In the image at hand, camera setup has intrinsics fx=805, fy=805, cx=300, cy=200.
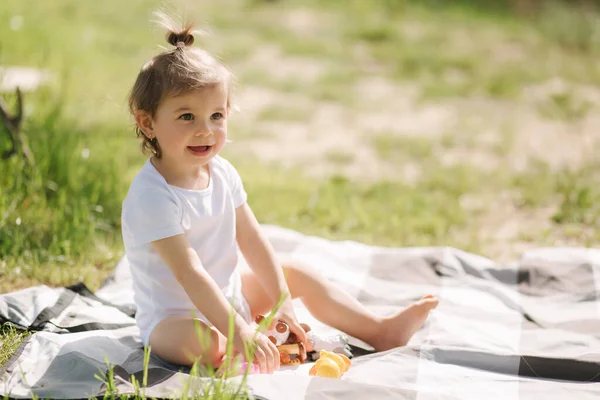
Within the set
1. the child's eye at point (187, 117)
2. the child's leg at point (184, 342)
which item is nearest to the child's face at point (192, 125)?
the child's eye at point (187, 117)

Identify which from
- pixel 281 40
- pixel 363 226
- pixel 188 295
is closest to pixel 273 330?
pixel 188 295

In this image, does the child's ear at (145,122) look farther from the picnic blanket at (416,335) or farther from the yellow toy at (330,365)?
the yellow toy at (330,365)

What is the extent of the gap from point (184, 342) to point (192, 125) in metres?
0.63

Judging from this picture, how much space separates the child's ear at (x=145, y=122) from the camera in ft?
7.86

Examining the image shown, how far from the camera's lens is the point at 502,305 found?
10.0 feet

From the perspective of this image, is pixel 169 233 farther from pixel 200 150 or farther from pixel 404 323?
pixel 404 323

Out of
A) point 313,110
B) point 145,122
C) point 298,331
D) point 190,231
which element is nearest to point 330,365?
point 298,331

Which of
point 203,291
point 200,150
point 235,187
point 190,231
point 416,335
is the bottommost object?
point 416,335

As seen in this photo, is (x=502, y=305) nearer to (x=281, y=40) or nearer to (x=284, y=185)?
(x=284, y=185)

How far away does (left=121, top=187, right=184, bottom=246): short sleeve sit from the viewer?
2.32 metres

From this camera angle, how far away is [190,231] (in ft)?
7.96

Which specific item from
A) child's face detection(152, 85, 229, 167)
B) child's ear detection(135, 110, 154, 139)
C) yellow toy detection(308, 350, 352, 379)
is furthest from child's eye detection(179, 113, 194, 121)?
yellow toy detection(308, 350, 352, 379)

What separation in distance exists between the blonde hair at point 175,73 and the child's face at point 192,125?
23 mm

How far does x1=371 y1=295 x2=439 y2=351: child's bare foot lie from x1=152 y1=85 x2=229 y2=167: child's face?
80 cm
